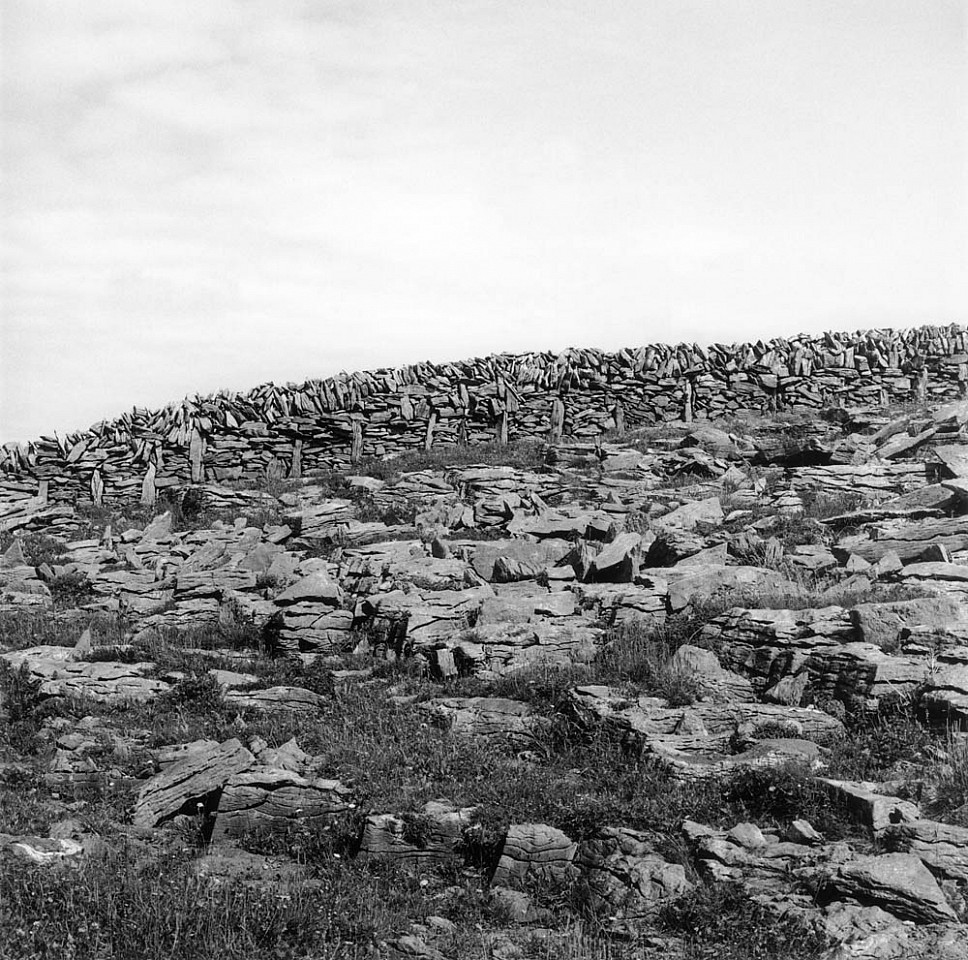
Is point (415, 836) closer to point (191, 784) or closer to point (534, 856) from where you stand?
point (534, 856)

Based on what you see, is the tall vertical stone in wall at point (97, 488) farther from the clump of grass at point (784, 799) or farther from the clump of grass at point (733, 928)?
the clump of grass at point (733, 928)

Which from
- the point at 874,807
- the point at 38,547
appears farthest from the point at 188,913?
the point at 38,547

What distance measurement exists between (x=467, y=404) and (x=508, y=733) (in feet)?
52.2

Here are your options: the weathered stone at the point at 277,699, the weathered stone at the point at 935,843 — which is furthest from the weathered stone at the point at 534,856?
the weathered stone at the point at 277,699

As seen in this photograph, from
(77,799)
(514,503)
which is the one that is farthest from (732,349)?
(77,799)

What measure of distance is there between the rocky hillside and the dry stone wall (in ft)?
19.4

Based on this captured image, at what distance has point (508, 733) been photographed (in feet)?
30.4

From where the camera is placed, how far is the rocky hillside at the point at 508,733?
6.08 meters

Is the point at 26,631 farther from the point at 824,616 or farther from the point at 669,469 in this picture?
the point at 669,469

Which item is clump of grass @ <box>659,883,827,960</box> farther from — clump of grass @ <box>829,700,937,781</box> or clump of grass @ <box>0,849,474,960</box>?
clump of grass @ <box>829,700,937,781</box>

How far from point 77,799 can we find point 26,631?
18.9 ft

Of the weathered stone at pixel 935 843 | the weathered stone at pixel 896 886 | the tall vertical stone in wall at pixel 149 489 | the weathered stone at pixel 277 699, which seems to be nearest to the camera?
the weathered stone at pixel 896 886

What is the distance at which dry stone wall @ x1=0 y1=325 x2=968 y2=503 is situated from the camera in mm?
23031

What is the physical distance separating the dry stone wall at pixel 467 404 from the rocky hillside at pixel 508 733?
5914 mm
